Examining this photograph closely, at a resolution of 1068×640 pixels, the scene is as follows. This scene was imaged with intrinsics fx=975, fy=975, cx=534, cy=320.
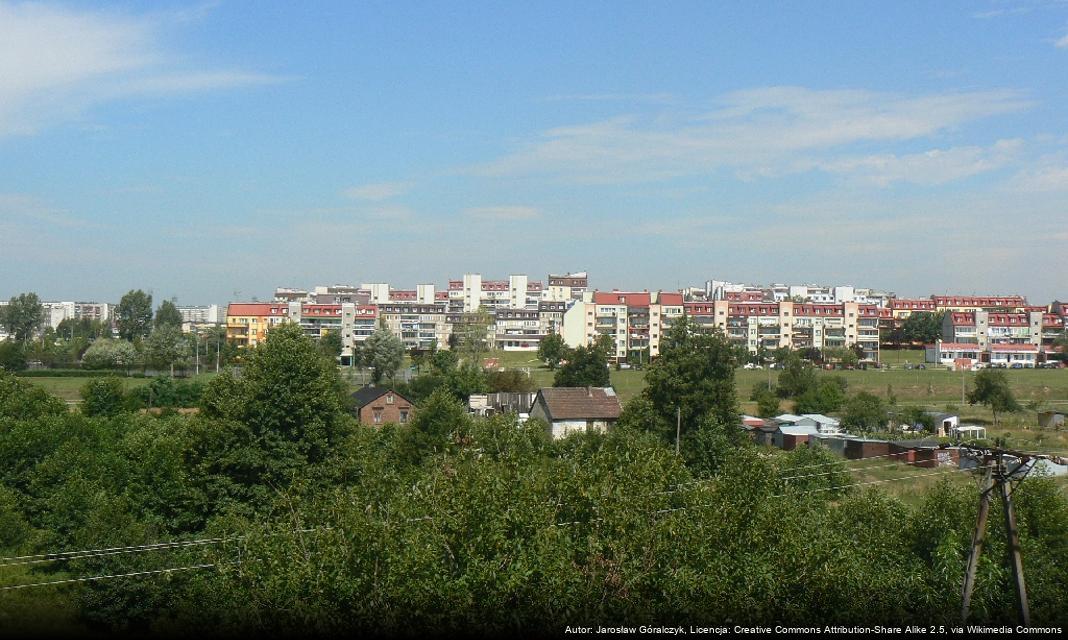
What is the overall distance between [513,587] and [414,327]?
5878 cm

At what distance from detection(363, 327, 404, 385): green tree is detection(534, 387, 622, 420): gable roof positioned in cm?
1179

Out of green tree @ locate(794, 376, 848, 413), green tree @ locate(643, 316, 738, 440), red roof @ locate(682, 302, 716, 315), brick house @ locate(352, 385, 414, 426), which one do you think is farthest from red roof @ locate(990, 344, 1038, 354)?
brick house @ locate(352, 385, 414, 426)

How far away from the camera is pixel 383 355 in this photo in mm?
39125

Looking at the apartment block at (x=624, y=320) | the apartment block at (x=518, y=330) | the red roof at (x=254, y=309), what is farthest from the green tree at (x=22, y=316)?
the apartment block at (x=624, y=320)

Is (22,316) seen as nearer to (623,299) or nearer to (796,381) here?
(623,299)

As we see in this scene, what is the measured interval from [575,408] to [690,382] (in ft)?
15.0

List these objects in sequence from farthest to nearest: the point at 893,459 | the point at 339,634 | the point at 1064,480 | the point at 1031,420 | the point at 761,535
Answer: the point at 1031,420, the point at 893,459, the point at 1064,480, the point at 761,535, the point at 339,634

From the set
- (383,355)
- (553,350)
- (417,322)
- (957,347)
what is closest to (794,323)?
(957,347)

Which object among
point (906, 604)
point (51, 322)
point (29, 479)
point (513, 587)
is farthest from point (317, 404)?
point (51, 322)

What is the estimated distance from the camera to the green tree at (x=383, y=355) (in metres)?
38.9

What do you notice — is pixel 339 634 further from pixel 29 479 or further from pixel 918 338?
pixel 918 338

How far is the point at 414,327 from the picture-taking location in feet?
215

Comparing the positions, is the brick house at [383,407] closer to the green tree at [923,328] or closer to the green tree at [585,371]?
the green tree at [585,371]

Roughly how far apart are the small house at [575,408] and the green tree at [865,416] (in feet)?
20.0
